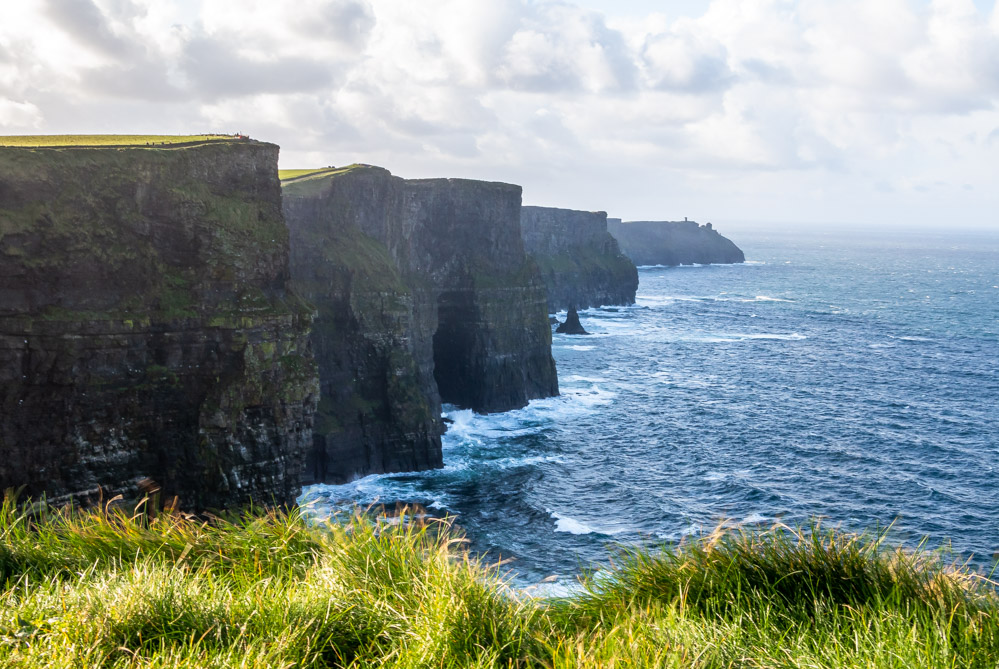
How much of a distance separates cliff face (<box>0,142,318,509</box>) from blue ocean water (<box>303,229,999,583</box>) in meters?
5.61

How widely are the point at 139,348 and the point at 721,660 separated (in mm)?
32956

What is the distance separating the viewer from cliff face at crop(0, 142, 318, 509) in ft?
110

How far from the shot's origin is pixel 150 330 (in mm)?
36094

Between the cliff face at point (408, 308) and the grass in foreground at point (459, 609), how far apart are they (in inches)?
1548

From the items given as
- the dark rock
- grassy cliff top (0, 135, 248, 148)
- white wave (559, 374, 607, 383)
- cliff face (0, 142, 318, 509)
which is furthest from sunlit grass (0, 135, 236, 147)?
the dark rock

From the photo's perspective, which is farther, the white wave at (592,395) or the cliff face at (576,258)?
the cliff face at (576,258)

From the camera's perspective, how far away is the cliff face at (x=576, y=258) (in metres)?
140

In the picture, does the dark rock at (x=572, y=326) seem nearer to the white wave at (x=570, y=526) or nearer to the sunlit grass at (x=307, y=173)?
the sunlit grass at (x=307, y=173)

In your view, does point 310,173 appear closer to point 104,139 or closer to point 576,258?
point 104,139

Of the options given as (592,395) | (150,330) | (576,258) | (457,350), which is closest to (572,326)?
(576,258)

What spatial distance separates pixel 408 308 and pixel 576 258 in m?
96.7

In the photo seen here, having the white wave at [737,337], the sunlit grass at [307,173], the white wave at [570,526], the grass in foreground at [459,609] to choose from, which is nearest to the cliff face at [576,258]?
the white wave at [737,337]

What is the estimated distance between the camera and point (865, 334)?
115 m

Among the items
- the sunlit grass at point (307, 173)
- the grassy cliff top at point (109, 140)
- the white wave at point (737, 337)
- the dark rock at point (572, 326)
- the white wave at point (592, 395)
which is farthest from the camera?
the dark rock at point (572, 326)
